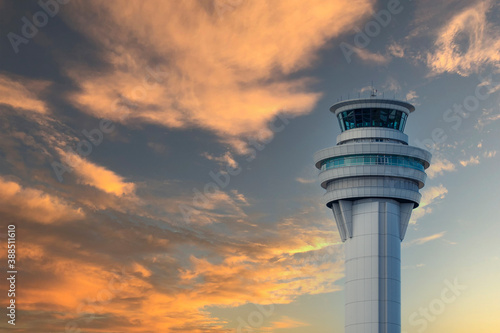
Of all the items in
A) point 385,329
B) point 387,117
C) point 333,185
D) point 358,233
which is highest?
point 387,117

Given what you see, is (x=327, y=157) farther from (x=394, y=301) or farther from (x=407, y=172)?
(x=394, y=301)

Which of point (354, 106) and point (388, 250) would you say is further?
point (354, 106)

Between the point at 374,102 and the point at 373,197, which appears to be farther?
the point at 374,102

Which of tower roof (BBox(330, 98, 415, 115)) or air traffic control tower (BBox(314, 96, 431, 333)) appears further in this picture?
tower roof (BBox(330, 98, 415, 115))

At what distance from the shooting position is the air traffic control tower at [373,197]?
119m

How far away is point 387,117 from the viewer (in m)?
128

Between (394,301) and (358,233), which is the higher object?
(358,233)

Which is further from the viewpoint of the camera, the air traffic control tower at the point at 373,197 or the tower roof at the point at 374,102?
the tower roof at the point at 374,102

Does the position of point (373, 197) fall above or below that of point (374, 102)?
below

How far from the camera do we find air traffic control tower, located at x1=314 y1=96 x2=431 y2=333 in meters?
119

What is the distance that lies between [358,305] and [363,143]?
2840cm

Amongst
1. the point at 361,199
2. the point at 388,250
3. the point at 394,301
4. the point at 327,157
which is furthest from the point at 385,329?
the point at 327,157

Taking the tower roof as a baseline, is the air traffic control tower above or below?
below

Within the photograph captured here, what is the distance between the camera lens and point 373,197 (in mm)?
123250
